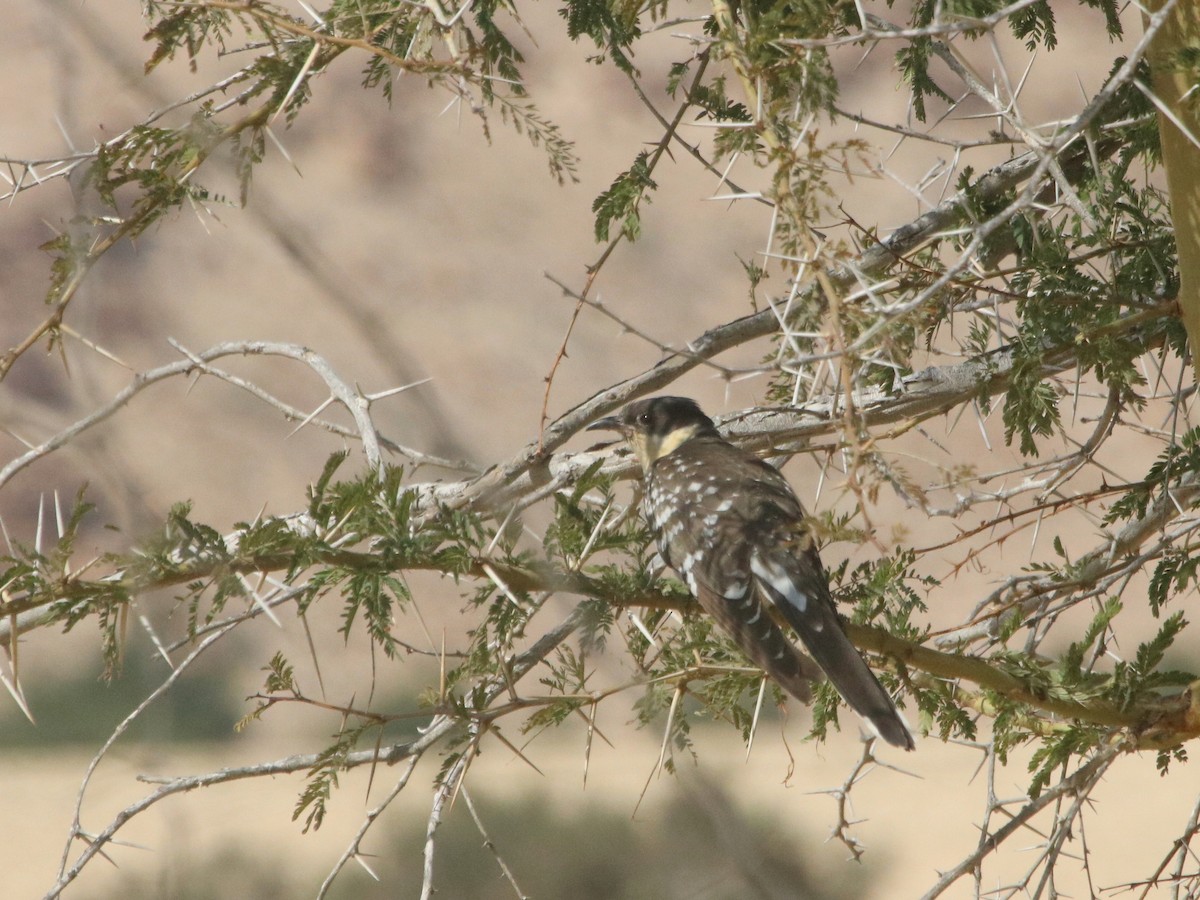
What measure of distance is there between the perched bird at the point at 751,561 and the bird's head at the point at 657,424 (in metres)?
0.02

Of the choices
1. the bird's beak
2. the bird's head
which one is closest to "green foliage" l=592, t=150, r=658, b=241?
the bird's head

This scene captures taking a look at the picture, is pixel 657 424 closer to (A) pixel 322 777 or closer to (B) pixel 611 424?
(B) pixel 611 424

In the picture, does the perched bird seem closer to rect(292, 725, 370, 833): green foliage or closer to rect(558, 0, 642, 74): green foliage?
rect(292, 725, 370, 833): green foliage

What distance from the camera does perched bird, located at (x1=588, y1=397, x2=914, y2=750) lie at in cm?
266

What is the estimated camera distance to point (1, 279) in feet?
52.0

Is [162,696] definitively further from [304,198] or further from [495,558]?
[304,198]

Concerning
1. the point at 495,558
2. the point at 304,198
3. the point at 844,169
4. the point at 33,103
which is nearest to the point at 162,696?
the point at 495,558

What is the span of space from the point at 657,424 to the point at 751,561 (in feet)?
3.52

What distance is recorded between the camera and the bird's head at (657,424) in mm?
4027

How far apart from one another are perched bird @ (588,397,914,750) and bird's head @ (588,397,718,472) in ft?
0.07

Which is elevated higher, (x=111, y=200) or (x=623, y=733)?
(x=623, y=733)

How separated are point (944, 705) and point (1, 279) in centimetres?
1639

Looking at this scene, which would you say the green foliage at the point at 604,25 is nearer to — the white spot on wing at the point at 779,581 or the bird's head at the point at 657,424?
the white spot on wing at the point at 779,581

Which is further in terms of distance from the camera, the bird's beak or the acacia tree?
the bird's beak
